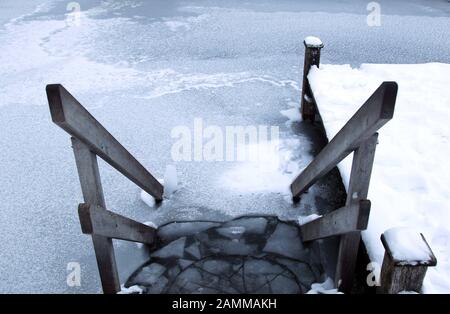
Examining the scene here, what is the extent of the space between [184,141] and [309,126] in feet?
5.51

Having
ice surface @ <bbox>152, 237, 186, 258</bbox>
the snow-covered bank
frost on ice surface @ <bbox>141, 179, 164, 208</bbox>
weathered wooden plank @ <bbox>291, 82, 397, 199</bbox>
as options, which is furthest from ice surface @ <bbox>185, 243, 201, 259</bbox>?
the snow-covered bank

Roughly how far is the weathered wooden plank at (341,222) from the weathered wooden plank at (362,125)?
0.35 meters

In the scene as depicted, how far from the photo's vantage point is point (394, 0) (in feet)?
35.8

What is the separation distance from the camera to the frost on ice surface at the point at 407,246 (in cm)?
177

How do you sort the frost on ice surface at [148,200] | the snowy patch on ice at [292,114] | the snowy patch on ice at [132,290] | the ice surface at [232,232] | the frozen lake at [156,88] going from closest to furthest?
the snowy patch on ice at [132,290] → the ice surface at [232,232] → the frozen lake at [156,88] → the frost on ice surface at [148,200] → the snowy patch on ice at [292,114]

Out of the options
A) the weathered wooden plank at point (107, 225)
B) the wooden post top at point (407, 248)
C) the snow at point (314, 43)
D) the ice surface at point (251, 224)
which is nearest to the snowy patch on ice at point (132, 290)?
the weathered wooden plank at point (107, 225)

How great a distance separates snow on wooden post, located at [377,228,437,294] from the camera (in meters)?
1.77

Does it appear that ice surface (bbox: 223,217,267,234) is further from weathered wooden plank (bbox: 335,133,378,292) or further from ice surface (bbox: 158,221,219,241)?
weathered wooden plank (bbox: 335,133,378,292)

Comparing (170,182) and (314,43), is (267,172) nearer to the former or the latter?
(170,182)

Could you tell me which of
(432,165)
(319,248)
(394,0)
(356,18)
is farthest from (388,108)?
(394,0)

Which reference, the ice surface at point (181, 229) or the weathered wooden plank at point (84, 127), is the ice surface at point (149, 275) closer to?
the ice surface at point (181, 229)

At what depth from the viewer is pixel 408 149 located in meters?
3.67

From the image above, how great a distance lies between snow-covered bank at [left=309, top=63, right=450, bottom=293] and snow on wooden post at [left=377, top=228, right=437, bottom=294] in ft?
0.93
